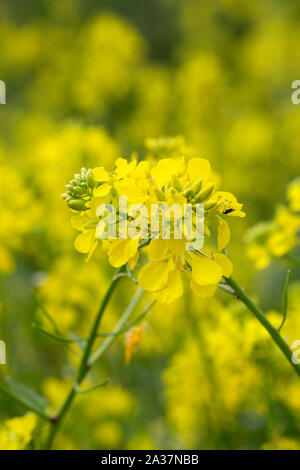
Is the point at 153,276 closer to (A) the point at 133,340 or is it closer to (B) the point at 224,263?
(B) the point at 224,263

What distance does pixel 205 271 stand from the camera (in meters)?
0.64

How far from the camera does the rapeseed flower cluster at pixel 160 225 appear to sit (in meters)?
0.64

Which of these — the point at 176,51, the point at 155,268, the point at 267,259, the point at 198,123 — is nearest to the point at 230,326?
the point at 267,259

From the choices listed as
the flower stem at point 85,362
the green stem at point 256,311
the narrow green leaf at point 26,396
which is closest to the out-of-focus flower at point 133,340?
the flower stem at point 85,362

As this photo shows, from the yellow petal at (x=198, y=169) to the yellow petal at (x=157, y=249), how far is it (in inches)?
3.8

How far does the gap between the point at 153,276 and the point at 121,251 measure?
0.16 ft

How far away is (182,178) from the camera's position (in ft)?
2.22

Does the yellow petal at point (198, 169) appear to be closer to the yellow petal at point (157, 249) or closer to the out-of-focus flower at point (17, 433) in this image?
the yellow petal at point (157, 249)

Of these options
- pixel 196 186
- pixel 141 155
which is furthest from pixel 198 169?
pixel 141 155

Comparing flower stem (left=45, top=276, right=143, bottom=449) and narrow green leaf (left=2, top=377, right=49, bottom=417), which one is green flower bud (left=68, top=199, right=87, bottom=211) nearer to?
flower stem (left=45, top=276, right=143, bottom=449)

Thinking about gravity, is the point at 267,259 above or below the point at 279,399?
above

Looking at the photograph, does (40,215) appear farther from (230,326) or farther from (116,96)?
(116,96)
